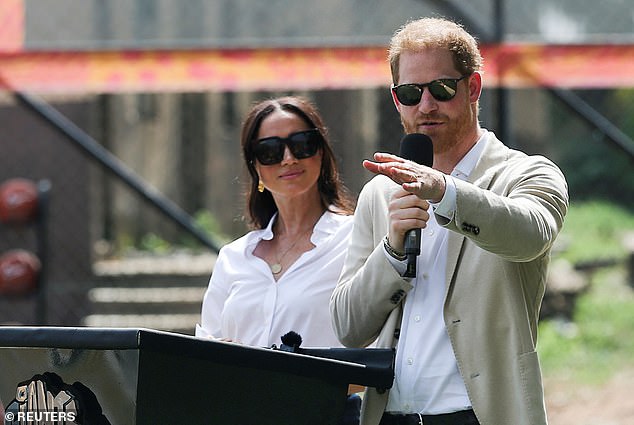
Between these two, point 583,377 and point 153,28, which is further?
point 153,28

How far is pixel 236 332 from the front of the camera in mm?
3609

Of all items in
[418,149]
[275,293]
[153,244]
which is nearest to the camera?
[418,149]

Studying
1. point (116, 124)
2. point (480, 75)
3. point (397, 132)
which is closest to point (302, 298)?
point (480, 75)

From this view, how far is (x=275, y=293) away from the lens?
357 cm

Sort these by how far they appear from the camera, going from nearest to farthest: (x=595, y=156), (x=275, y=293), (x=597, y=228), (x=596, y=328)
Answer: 1. (x=275, y=293)
2. (x=596, y=328)
3. (x=597, y=228)
4. (x=595, y=156)

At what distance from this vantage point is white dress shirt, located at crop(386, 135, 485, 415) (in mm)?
2756

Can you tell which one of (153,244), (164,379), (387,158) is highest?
(153,244)

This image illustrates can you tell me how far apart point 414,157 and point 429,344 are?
45 centimetres

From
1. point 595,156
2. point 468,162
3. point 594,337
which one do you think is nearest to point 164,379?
point 468,162

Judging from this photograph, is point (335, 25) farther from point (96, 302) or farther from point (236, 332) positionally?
point (236, 332)

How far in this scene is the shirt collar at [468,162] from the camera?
2.89 m

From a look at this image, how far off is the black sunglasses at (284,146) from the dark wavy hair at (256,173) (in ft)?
0.17

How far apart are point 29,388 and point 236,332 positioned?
104 cm

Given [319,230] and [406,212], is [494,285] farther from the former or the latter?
[319,230]
